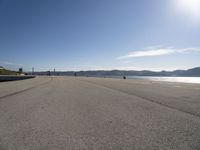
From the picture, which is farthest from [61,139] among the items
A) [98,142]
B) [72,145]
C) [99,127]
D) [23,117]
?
[23,117]

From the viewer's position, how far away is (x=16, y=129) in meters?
4.32

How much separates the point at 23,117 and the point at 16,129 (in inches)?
49.1

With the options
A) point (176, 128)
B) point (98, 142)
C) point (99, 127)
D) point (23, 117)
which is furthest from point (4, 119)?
point (176, 128)

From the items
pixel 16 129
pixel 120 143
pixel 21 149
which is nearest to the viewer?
pixel 21 149

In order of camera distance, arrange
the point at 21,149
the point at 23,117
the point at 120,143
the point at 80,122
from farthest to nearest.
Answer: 1. the point at 23,117
2. the point at 80,122
3. the point at 120,143
4. the point at 21,149

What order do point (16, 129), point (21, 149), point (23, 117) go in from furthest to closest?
point (23, 117), point (16, 129), point (21, 149)

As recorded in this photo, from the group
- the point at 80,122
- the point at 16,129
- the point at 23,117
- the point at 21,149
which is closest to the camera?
the point at 21,149

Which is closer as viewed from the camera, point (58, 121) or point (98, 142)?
point (98, 142)

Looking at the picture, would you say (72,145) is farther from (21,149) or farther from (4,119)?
(4,119)

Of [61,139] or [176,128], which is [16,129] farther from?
[176,128]

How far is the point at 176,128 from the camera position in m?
4.39

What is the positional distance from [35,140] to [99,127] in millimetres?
1537

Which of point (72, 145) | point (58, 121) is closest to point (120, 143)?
point (72, 145)

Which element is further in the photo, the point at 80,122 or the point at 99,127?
the point at 80,122
